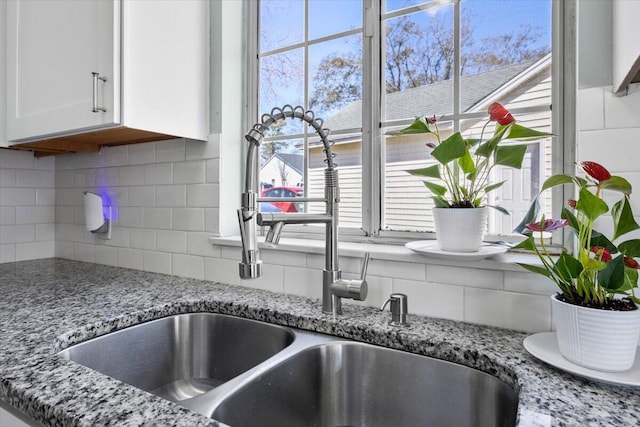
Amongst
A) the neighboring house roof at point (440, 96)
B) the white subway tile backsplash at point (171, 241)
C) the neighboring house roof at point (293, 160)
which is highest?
the neighboring house roof at point (440, 96)

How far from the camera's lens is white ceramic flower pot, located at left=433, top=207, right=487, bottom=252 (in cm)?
91

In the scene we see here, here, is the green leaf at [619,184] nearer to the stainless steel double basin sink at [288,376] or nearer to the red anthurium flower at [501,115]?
Result: the red anthurium flower at [501,115]

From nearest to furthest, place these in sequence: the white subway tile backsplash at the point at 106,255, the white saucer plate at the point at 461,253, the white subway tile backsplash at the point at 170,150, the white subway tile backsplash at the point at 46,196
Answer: the white saucer plate at the point at 461,253, the white subway tile backsplash at the point at 170,150, the white subway tile backsplash at the point at 106,255, the white subway tile backsplash at the point at 46,196

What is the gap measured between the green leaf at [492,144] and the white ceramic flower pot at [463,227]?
133 mm

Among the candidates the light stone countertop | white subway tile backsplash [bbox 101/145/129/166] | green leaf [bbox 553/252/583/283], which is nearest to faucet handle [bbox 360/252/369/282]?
the light stone countertop

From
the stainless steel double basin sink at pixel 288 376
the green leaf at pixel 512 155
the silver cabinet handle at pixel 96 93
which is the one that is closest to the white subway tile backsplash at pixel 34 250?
the silver cabinet handle at pixel 96 93

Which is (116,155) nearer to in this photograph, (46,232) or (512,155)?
(46,232)

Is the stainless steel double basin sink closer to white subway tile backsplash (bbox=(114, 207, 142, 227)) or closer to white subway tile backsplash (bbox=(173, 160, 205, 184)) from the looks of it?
white subway tile backsplash (bbox=(173, 160, 205, 184))

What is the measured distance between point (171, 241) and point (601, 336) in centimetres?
140

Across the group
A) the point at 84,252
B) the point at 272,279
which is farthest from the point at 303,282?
the point at 84,252

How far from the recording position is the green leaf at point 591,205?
0.63 m

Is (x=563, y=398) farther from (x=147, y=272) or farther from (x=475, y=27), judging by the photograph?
(x=147, y=272)

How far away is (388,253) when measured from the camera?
1053 millimetres

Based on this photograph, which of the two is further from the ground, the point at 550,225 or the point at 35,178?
the point at 35,178
